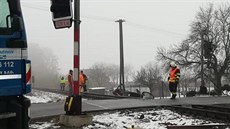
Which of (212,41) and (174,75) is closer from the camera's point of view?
(174,75)

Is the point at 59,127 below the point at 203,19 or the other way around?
below

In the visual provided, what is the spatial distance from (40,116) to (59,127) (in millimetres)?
1828

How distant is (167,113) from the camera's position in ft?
41.5

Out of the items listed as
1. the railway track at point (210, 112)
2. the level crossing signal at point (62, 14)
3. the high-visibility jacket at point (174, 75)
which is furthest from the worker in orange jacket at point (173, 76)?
the level crossing signal at point (62, 14)

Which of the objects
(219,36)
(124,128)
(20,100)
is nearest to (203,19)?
(219,36)

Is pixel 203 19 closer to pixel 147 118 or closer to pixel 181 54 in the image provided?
pixel 181 54

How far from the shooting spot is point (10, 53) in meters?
5.33

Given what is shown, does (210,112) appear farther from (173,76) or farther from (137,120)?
(173,76)

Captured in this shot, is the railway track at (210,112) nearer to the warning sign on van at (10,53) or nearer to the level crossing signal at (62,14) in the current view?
the level crossing signal at (62,14)

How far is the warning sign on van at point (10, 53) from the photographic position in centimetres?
526

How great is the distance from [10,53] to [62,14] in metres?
2.85

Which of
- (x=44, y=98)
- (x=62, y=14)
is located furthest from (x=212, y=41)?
(x=62, y=14)

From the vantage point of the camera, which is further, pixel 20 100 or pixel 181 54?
pixel 181 54

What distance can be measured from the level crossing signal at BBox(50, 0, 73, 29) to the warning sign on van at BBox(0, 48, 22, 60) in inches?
83.4
